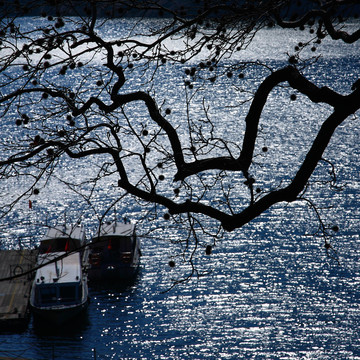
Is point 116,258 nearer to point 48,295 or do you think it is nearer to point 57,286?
point 57,286

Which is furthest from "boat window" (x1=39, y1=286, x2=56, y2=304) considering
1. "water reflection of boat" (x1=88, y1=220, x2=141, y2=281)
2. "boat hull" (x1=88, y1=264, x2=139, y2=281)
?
"boat hull" (x1=88, y1=264, x2=139, y2=281)

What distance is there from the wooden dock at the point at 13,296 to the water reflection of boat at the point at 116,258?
467cm

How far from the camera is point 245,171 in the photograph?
643cm

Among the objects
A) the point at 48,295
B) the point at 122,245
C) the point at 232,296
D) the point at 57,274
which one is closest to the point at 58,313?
the point at 48,295

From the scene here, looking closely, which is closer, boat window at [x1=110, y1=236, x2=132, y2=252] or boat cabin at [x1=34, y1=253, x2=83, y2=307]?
boat cabin at [x1=34, y1=253, x2=83, y2=307]

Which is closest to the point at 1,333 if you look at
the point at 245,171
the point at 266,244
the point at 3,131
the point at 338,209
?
the point at 266,244

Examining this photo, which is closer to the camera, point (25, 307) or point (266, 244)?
point (25, 307)

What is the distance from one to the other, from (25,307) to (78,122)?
36652 millimetres

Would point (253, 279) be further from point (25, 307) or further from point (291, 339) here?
point (25, 307)

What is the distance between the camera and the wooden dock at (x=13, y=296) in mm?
34938

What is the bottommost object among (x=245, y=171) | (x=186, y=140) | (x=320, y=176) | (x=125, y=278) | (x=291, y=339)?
(x=291, y=339)

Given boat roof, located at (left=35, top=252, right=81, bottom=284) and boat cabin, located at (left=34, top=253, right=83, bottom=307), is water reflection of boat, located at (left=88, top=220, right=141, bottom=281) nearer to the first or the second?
boat roof, located at (left=35, top=252, right=81, bottom=284)

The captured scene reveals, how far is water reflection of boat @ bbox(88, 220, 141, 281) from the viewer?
135 ft

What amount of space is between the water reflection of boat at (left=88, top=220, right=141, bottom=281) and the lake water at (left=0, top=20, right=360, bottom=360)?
107 centimetres
